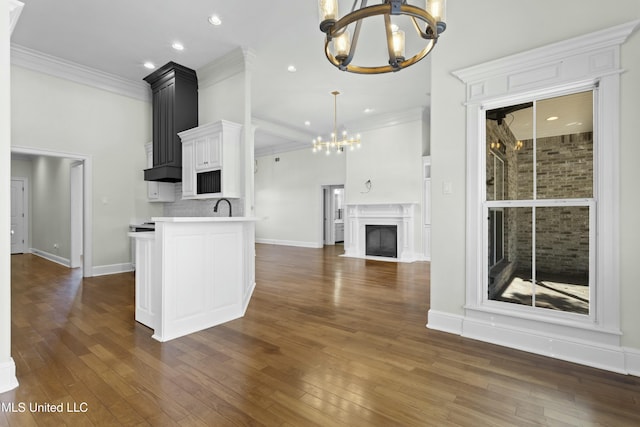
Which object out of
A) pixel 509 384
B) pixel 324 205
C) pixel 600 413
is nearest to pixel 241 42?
pixel 509 384

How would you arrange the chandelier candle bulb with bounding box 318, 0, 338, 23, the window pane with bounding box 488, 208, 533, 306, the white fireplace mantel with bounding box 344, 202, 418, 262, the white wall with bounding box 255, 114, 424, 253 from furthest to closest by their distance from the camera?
the white wall with bounding box 255, 114, 424, 253 → the white fireplace mantel with bounding box 344, 202, 418, 262 → the window pane with bounding box 488, 208, 533, 306 → the chandelier candle bulb with bounding box 318, 0, 338, 23

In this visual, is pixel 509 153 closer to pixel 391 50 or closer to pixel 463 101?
pixel 463 101

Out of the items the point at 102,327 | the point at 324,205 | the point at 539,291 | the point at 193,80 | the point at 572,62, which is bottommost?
the point at 102,327

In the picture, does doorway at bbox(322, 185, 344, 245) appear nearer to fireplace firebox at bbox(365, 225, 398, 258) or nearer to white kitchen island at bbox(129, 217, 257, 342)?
fireplace firebox at bbox(365, 225, 398, 258)

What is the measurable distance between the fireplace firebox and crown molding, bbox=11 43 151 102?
5590mm

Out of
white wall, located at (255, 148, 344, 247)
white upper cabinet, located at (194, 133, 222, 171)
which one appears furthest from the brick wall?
white wall, located at (255, 148, 344, 247)

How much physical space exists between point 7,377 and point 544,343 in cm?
367

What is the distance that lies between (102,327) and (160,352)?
38.9 inches

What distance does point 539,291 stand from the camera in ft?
8.25

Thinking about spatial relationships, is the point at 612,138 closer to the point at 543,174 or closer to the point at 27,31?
the point at 543,174

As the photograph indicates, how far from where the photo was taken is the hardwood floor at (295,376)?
1.68 meters

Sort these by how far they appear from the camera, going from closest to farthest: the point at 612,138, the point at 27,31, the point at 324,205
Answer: the point at 612,138
the point at 27,31
the point at 324,205

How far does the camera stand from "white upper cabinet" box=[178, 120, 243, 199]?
4363mm

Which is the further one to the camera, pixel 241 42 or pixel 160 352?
pixel 241 42
